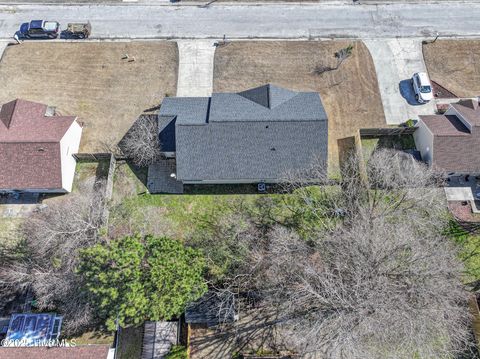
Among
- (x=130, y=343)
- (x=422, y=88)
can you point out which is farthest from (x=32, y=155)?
(x=422, y=88)

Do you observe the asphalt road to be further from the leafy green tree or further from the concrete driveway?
the leafy green tree

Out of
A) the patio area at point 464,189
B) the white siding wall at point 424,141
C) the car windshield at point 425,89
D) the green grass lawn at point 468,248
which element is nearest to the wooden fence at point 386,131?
the white siding wall at point 424,141

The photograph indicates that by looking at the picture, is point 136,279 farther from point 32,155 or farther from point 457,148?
point 457,148

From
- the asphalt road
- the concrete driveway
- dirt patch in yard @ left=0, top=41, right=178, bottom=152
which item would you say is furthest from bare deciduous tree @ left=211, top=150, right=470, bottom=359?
dirt patch in yard @ left=0, top=41, right=178, bottom=152

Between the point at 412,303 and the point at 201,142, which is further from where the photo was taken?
the point at 201,142

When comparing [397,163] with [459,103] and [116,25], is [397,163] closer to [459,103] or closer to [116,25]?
[459,103]

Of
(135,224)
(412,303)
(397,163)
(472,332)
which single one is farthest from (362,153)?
(135,224)

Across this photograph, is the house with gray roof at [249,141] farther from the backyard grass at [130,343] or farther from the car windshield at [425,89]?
the backyard grass at [130,343]

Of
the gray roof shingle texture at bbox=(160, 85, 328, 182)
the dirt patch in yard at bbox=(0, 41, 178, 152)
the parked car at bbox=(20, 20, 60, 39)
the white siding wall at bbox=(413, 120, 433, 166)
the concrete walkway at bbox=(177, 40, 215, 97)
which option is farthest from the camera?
the parked car at bbox=(20, 20, 60, 39)

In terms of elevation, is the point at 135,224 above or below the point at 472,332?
above
